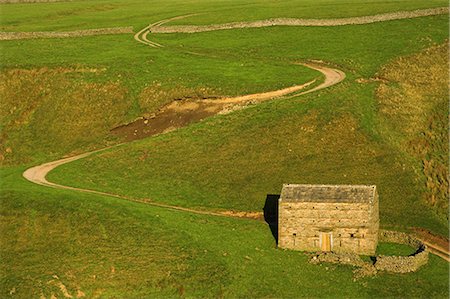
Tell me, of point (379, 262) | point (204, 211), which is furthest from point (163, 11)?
point (379, 262)

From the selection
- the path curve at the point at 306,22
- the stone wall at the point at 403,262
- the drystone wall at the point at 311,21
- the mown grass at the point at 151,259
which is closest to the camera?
the mown grass at the point at 151,259

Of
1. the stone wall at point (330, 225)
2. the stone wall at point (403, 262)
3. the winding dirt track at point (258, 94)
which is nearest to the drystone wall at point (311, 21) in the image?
the winding dirt track at point (258, 94)

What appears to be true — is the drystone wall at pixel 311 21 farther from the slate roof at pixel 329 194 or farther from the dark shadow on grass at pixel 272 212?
the slate roof at pixel 329 194

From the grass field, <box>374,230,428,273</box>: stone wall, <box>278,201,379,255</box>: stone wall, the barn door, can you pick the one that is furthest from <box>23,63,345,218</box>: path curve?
<box>374,230,428,273</box>: stone wall

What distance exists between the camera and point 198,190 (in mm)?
62281

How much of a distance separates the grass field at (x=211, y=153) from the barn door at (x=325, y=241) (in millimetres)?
1952

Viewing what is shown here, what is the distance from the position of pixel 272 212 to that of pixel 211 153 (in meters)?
9.18

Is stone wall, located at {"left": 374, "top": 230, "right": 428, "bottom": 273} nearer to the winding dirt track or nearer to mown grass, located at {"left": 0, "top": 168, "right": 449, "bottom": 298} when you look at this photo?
mown grass, located at {"left": 0, "top": 168, "right": 449, "bottom": 298}

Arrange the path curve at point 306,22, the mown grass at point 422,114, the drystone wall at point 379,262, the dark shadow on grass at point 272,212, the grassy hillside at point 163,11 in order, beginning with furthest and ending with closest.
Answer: the grassy hillside at point 163,11 → the path curve at point 306,22 → the mown grass at point 422,114 → the dark shadow on grass at point 272,212 → the drystone wall at point 379,262

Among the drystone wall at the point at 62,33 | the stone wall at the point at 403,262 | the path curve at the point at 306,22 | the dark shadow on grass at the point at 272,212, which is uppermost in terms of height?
the drystone wall at the point at 62,33

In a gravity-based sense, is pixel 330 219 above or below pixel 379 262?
above

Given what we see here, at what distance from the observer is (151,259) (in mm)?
50531

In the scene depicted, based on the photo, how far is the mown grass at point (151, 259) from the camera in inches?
1902

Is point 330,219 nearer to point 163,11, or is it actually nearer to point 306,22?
point 306,22
